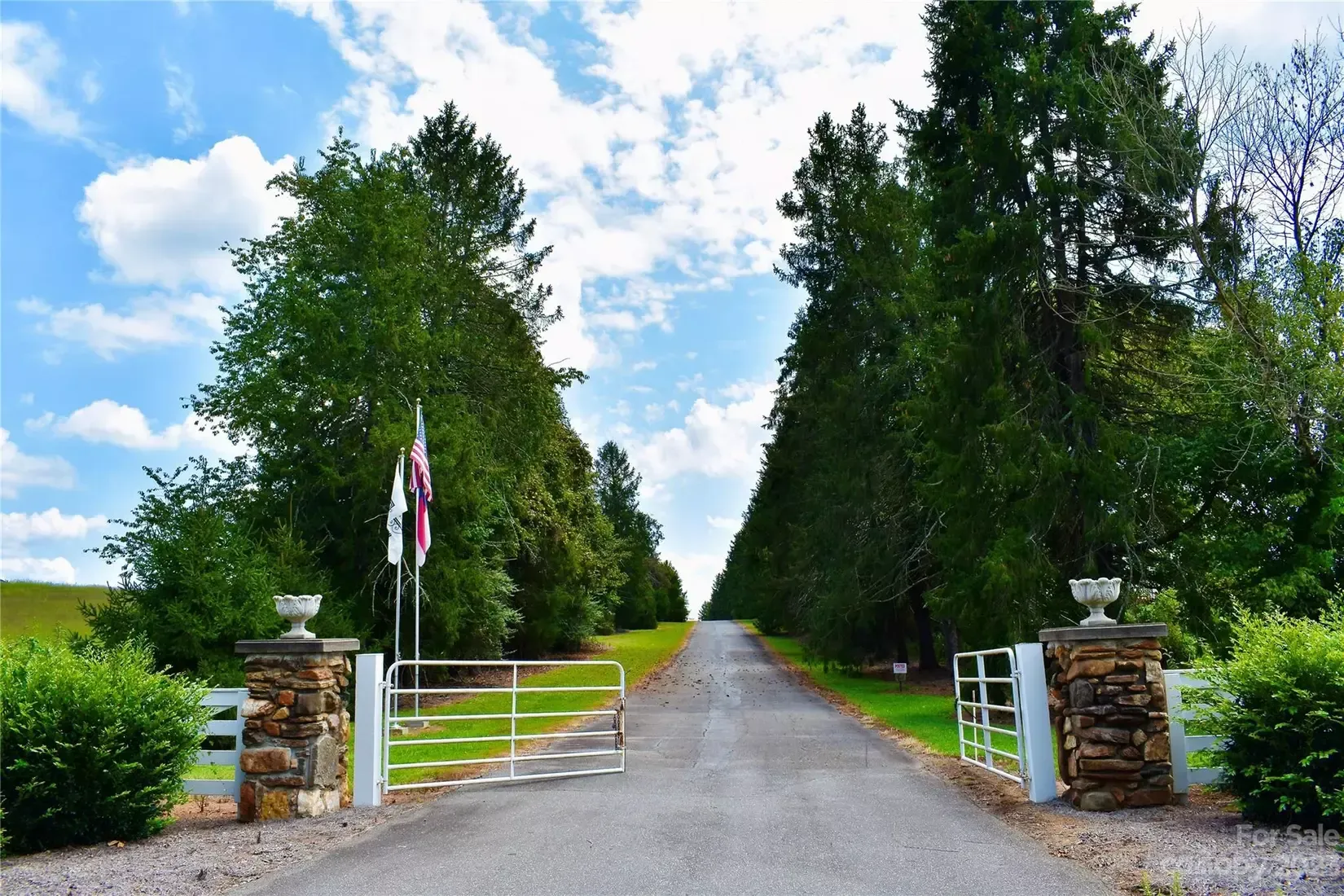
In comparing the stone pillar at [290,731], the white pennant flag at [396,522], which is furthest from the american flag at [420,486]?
the stone pillar at [290,731]

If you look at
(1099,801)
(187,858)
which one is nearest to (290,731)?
(187,858)

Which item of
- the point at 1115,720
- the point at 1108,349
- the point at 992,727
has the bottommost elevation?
the point at 992,727

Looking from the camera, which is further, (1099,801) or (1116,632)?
(1116,632)

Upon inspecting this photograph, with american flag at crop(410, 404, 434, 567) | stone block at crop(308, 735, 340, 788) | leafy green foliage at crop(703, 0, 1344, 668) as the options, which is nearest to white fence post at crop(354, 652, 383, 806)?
stone block at crop(308, 735, 340, 788)

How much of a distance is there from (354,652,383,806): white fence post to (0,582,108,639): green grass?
24.1m

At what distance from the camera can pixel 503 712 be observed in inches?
691

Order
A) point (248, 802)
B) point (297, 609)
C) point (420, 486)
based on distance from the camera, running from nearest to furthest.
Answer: point (248, 802) < point (297, 609) < point (420, 486)

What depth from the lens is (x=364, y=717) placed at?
7812mm

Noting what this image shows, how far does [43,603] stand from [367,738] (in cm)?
3394

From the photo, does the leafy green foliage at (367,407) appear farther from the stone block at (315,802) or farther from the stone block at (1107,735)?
the stone block at (1107,735)

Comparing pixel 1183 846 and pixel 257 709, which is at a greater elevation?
pixel 257 709

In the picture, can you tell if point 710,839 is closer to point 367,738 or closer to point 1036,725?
point 1036,725

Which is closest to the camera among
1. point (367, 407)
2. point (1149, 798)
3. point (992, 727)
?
point (1149, 798)

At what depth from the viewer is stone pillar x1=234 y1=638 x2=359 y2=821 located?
23.9 feet
